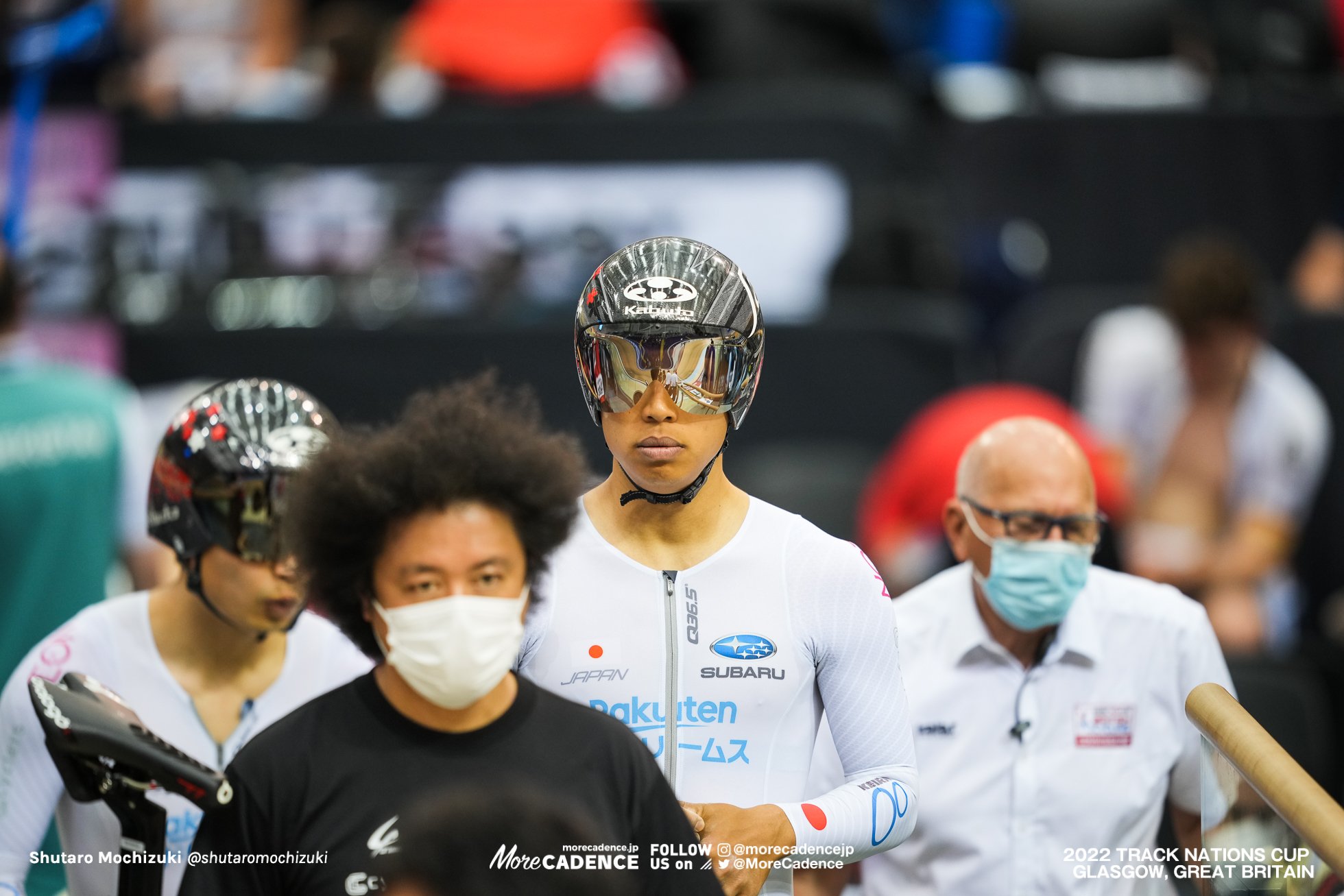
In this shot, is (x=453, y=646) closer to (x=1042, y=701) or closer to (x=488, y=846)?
(x=488, y=846)

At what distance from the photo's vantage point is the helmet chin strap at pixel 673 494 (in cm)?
286

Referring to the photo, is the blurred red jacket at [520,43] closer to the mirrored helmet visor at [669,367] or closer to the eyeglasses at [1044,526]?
the eyeglasses at [1044,526]

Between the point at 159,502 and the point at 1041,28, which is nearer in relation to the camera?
the point at 159,502

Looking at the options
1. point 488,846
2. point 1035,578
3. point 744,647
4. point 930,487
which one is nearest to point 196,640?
point 744,647

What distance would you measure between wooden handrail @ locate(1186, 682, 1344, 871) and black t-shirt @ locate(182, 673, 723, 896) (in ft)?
3.11

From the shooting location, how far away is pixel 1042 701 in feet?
11.3

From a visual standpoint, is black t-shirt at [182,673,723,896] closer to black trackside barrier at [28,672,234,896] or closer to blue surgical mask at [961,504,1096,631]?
black trackside barrier at [28,672,234,896]

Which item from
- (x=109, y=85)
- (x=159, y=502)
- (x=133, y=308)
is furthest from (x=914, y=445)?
(x=109, y=85)

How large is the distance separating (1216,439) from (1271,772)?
4.36 m

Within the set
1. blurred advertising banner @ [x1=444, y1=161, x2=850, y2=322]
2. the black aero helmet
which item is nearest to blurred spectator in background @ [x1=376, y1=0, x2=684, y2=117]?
blurred advertising banner @ [x1=444, y1=161, x2=850, y2=322]

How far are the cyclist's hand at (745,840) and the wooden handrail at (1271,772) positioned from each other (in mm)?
795

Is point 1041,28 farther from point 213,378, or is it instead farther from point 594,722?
point 594,722

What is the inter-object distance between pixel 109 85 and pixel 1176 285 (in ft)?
18.0

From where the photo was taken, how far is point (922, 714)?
11.3ft
